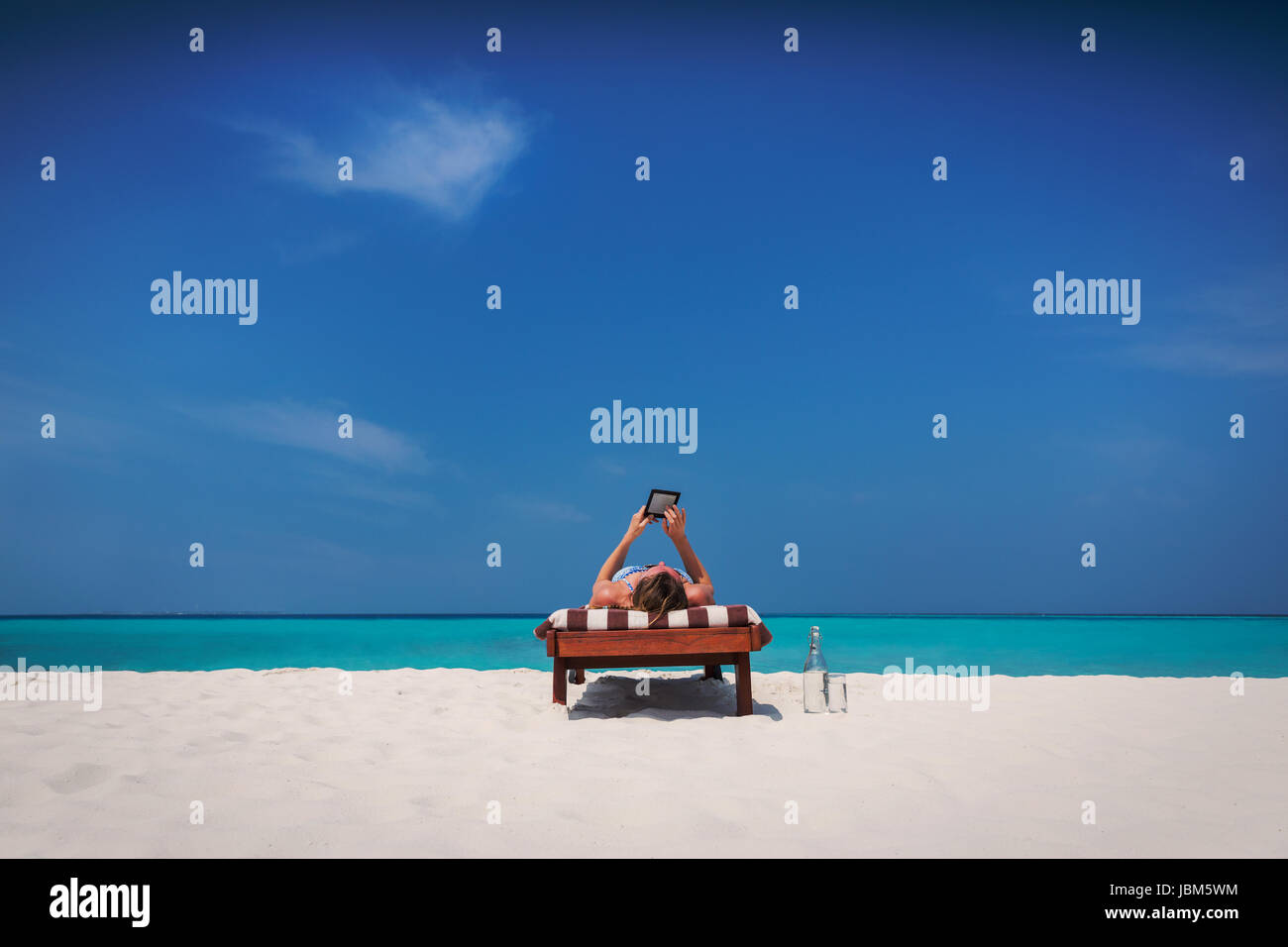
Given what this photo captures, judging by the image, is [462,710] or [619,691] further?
[619,691]

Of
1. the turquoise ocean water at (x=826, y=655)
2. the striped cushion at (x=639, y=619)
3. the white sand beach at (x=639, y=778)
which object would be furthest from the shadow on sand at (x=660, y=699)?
the turquoise ocean water at (x=826, y=655)

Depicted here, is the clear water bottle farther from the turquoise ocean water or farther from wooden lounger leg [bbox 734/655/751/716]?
the turquoise ocean water

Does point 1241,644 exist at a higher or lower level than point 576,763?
lower

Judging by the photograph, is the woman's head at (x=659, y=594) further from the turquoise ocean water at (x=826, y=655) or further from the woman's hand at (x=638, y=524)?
the turquoise ocean water at (x=826, y=655)

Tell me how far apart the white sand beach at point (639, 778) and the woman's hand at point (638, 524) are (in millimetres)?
1354

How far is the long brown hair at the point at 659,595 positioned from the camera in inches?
200

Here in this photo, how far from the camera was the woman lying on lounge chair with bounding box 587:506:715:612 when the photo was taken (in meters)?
5.13

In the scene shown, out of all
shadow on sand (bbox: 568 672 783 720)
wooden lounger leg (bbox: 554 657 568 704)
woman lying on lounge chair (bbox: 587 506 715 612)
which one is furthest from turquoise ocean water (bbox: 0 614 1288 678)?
wooden lounger leg (bbox: 554 657 568 704)

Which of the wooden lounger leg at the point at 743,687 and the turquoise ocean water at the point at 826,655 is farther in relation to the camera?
the turquoise ocean water at the point at 826,655

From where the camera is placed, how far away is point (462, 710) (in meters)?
5.41

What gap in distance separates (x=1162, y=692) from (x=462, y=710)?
6.11m
